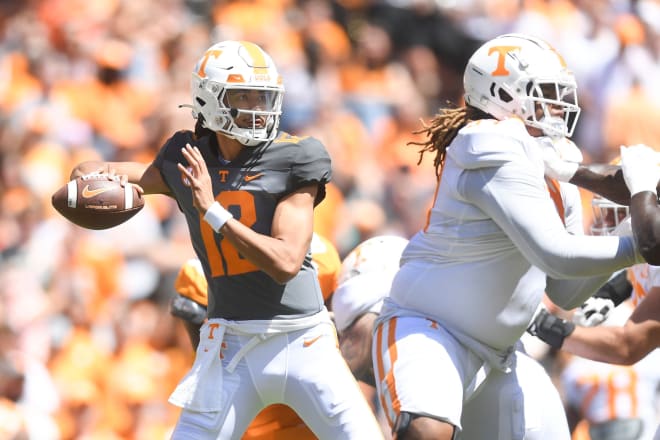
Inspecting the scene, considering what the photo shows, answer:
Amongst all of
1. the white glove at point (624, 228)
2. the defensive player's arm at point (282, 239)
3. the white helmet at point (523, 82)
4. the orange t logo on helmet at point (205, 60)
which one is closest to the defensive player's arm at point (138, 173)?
the orange t logo on helmet at point (205, 60)

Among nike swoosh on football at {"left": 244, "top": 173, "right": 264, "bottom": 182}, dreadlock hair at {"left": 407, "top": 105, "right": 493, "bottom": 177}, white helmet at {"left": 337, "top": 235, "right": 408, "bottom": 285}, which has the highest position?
dreadlock hair at {"left": 407, "top": 105, "right": 493, "bottom": 177}

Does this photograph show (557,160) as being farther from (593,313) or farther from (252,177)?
(593,313)

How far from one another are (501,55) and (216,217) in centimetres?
108

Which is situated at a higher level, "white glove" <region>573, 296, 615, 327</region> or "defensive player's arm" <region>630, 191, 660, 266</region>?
"defensive player's arm" <region>630, 191, 660, 266</region>

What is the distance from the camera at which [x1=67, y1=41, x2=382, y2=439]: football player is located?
176 inches

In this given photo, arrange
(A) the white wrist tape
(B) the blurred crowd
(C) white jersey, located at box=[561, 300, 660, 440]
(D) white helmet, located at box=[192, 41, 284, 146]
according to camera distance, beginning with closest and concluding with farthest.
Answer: (A) the white wrist tape, (D) white helmet, located at box=[192, 41, 284, 146], (C) white jersey, located at box=[561, 300, 660, 440], (B) the blurred crowd

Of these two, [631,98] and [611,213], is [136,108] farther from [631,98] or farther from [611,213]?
[611,213]

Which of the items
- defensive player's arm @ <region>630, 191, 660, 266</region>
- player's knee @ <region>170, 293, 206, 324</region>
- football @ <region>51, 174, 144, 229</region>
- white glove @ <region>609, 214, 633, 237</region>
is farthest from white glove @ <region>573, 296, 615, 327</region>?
football @ <region>51, 174, 144, 229</region>

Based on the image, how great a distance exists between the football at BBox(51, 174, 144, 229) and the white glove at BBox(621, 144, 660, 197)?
1.70 meters

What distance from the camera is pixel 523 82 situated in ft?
14.2

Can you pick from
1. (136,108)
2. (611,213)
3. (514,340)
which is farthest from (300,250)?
(136,108)

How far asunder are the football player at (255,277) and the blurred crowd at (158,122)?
2.35 m

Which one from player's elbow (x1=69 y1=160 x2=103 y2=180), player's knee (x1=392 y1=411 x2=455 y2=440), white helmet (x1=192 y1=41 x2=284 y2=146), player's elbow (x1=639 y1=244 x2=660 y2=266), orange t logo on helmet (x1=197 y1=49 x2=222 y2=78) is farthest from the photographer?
player's elbow (x1=69 y1=160 x2=103 y2=180)

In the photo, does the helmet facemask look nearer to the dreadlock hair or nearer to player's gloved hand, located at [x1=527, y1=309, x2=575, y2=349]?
the dreadlock hair
